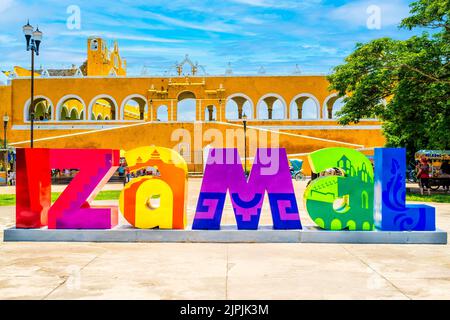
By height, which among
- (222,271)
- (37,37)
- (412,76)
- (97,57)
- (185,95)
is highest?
(97,57)

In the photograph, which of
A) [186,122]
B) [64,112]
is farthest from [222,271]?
[64,112]

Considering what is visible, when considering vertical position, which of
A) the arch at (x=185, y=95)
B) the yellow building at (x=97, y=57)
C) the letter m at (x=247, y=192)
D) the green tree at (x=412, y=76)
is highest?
the yellow building at (x=97, y=57)

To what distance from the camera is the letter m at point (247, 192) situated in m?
8.32

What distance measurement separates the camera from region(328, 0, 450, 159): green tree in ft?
54.5

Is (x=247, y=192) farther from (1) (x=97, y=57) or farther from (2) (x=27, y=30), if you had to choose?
(1) (x=97, y=57)

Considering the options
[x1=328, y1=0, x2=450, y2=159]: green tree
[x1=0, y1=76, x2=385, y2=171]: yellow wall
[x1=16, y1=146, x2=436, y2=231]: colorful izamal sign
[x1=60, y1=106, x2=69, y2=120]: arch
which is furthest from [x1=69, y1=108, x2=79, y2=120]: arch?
[x1=16, y1=146, x2=436, y2=231]: colorful izamal sign

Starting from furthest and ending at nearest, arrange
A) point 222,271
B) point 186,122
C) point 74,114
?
point 74,114 < point 186,122 < point 222,271

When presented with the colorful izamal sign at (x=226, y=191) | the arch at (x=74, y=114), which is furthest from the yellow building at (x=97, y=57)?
the colorful izamal sign at (x=226, y=191)

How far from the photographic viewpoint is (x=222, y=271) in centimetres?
593

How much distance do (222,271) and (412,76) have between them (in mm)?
13269

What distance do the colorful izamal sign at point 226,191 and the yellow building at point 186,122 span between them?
30.2m

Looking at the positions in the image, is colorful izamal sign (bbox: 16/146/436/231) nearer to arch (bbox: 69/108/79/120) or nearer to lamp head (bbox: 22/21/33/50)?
lamp head (bbox: 22/21/33/50)

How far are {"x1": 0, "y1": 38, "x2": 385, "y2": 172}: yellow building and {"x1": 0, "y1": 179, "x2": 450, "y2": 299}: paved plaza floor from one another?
31.3 m

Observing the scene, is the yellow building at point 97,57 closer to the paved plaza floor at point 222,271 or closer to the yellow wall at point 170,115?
the yellow wall at point 170,115
